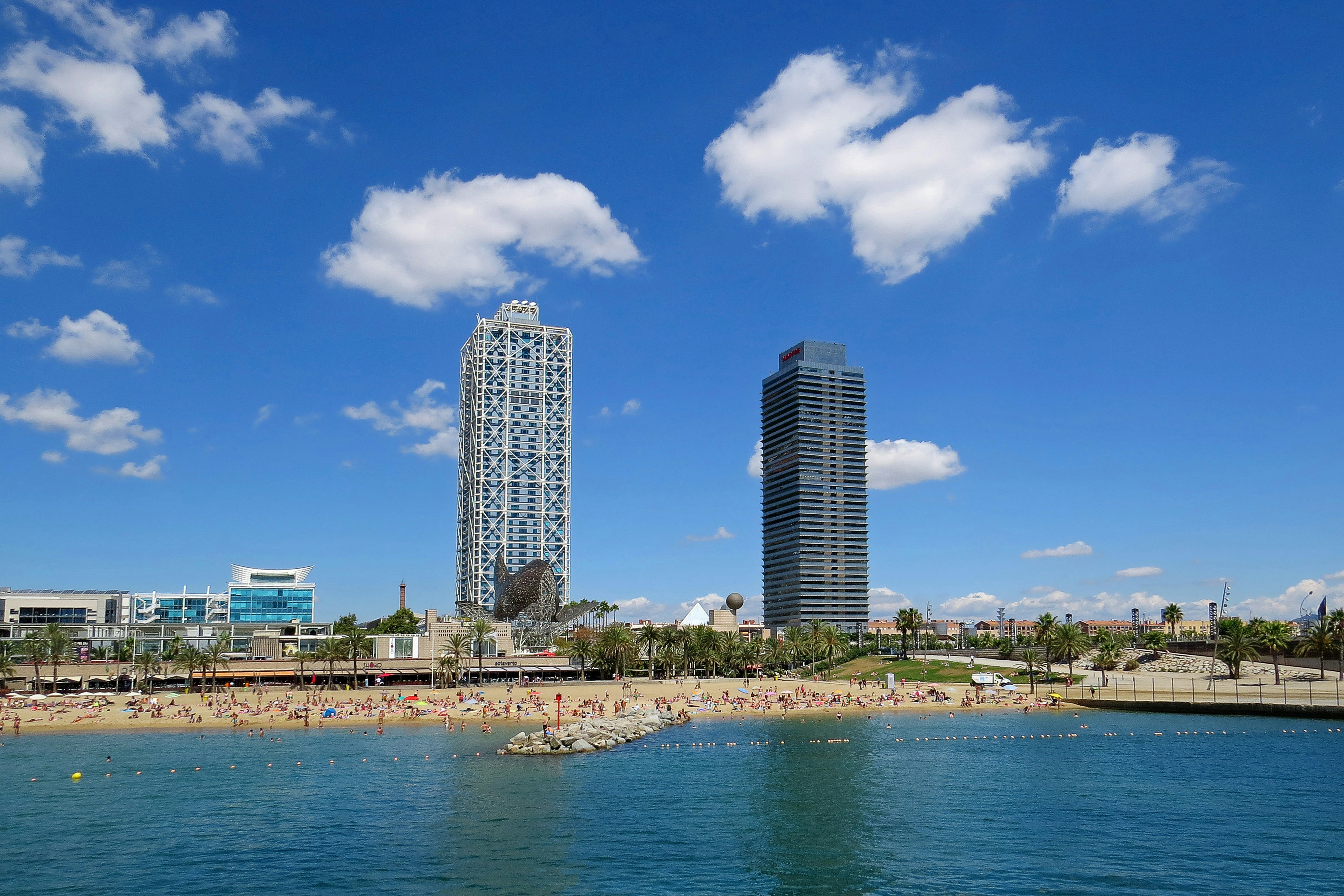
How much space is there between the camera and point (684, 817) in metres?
49.0

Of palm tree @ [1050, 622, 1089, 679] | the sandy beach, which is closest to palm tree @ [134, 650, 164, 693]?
the sandy beach

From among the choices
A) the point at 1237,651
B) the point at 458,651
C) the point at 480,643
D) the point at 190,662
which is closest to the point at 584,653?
the point at 480,643

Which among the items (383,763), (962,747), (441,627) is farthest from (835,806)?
(441,627)

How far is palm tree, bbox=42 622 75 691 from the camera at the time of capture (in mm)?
114625

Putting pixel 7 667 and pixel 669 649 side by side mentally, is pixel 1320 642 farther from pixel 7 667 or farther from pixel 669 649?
pixel 7 667

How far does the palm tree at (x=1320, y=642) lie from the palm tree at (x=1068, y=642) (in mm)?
25199

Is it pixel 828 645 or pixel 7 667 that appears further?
pixel 828 645

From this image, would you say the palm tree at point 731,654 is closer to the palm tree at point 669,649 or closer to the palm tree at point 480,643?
the palm tree at point 669,649

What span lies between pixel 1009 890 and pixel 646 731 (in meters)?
51.2

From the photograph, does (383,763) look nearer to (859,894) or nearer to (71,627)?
(859,894)

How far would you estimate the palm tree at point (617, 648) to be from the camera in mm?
140250

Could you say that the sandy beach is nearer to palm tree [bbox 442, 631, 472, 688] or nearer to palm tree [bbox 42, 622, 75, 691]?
palm tree [bbox 442, 631, 472, 688]

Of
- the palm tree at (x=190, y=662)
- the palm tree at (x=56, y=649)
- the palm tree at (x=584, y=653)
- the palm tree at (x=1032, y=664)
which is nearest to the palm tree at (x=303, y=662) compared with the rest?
the palm tree at (x=190, y=662)

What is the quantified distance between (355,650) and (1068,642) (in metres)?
93.2
